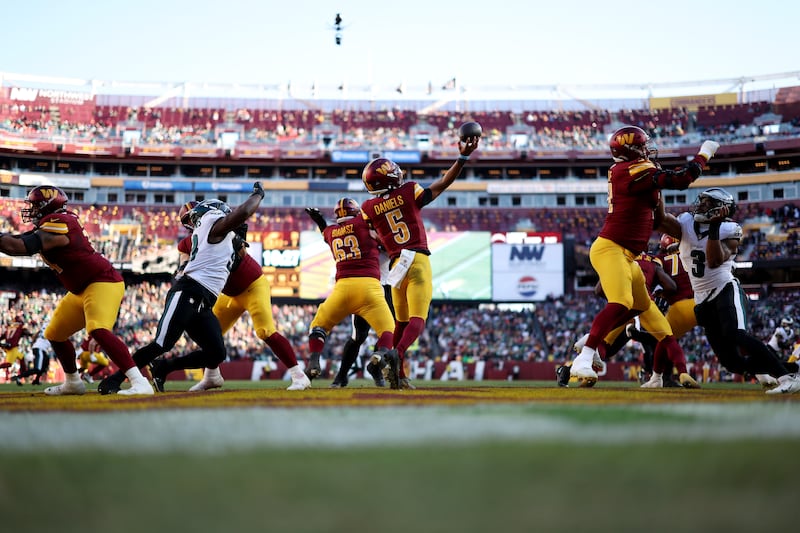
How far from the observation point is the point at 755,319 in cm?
3453

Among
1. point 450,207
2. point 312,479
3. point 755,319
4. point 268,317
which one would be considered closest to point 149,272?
point 450,207

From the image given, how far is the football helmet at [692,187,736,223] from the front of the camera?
719 centimetres

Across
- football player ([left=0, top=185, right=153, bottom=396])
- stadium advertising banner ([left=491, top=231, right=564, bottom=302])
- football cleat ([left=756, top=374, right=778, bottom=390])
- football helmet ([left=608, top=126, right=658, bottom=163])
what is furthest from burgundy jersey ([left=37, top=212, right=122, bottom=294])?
stadium advertising banner ([left=491, top=231, right=564, bottom=302])

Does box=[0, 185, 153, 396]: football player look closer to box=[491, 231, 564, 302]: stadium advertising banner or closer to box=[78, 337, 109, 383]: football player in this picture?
box=[78, 337, 109, 383]: football player

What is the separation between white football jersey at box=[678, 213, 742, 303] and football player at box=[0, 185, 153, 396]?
5437mm

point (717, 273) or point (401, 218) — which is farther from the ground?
point (401, 218)

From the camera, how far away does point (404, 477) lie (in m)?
1.82

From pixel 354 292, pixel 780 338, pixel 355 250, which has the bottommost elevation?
pixel 780 338

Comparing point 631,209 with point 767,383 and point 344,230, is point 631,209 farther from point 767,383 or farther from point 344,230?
point 344,230

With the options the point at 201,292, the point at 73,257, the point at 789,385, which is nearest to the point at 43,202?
the point at 73,257

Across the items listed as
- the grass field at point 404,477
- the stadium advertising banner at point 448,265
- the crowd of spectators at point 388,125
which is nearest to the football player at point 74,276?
the grass field at point 404,477

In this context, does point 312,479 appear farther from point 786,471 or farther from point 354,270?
point 354,270

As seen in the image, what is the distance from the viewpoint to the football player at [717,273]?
285 inches

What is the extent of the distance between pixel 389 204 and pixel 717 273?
338 centimetres
